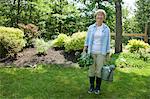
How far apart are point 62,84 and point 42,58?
12.0 feet

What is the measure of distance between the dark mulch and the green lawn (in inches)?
36.3

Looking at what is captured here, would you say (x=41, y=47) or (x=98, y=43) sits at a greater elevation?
(x=98, y=43)

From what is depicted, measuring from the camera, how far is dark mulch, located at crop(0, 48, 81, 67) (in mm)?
10828

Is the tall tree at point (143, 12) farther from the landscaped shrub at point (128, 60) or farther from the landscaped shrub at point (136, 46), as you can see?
the landscaped shrub at point (128, 60)

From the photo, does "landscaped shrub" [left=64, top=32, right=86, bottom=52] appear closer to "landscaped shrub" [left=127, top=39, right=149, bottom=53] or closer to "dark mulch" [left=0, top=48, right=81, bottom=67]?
"dark mulch" [left=0, top=48, right=81, bottom=67]

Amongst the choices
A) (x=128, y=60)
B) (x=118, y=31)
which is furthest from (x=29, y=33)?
(x=128, y=60)

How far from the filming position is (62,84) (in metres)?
7.82

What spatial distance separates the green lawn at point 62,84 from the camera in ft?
22.6

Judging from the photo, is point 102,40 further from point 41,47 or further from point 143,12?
point 143,12

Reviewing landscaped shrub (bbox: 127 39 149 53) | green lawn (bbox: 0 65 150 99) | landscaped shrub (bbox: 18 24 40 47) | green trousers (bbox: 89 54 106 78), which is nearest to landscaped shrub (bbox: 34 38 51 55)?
landscaped shrub (bbox: 18 24 40 47)

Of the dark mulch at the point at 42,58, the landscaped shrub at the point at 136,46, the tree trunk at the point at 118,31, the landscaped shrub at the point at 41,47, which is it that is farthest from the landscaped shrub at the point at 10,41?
the landscaped shrub at the point at 136,46

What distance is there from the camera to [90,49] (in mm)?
6699

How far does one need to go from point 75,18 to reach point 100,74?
1286 cm

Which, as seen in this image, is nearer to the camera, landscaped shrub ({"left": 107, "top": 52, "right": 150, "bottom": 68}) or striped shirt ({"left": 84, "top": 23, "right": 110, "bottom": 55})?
striped shirt ({"left": 84, "top": 23, "right": 110, "bottom": 55})
